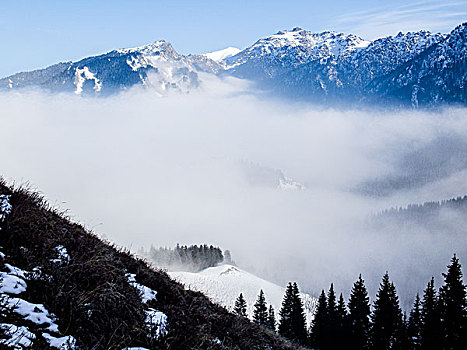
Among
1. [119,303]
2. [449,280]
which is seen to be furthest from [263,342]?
[449,280]

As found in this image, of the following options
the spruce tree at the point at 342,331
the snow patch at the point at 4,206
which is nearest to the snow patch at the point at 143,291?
the snow patch at the point at 4,206

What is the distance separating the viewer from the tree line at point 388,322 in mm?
32938

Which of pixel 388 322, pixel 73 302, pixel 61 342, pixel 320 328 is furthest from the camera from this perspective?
pixel 320 328

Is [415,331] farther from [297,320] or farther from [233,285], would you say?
[233,285]

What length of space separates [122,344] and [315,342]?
146ft

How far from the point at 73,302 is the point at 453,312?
35.7 meters

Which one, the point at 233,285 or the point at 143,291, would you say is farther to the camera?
the point at 233,285

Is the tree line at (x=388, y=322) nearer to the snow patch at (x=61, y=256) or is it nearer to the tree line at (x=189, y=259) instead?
the snow patch at (x=61, y=256)

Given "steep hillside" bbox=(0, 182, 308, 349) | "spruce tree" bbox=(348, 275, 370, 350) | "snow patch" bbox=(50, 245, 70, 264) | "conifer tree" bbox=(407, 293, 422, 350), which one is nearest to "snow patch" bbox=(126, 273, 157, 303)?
"steep hillside" bbox=(0, 182, 308, 349)

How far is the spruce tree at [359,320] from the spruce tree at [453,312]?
8933 mm

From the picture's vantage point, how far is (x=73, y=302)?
6113 mm

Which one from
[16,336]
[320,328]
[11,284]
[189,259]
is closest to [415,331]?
[320,328]

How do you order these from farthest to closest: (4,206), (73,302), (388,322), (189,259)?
1. (189,259)
2. (388,322)
3. (4,206)
4. (73,302)

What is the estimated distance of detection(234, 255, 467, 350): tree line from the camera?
1297 inches
